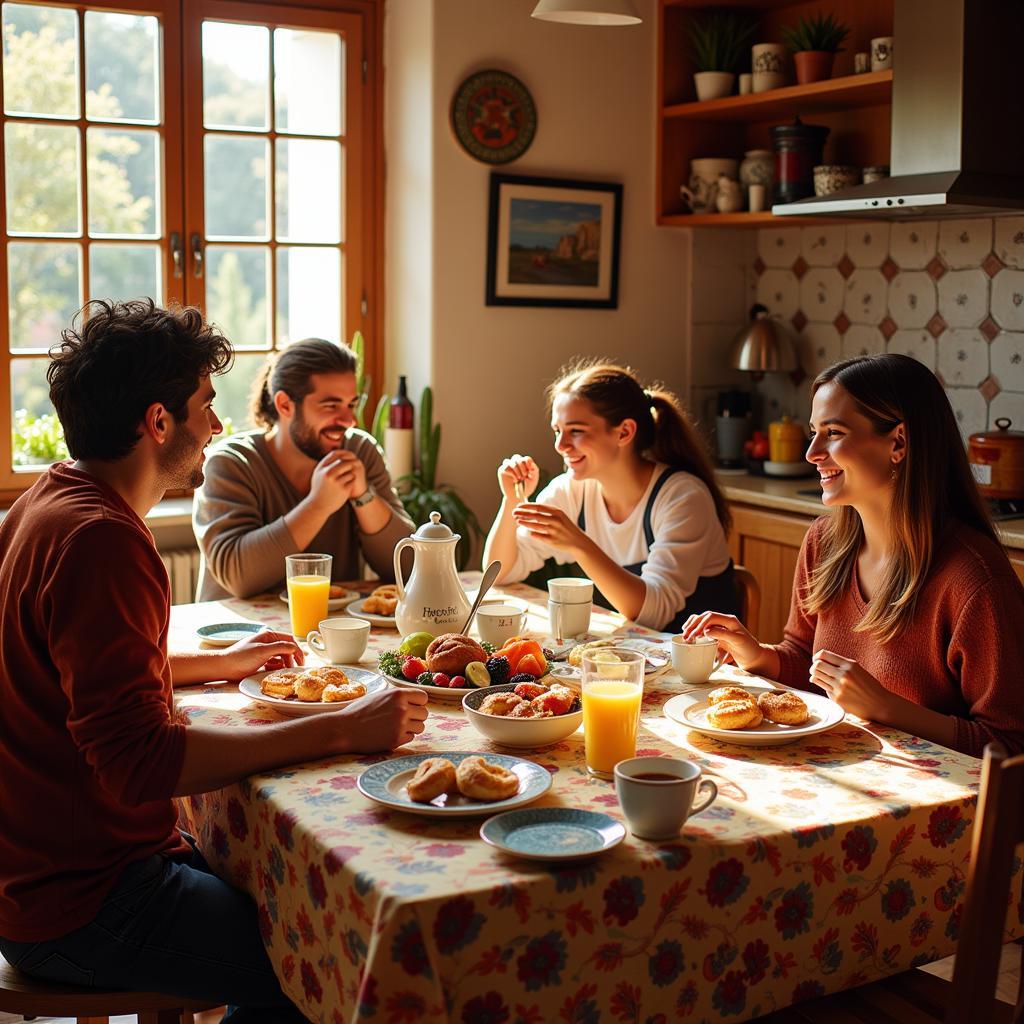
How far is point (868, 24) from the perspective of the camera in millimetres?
3936

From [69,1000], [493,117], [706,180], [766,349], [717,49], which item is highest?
[717,49]

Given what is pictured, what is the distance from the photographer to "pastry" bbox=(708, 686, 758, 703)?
5.82 ft

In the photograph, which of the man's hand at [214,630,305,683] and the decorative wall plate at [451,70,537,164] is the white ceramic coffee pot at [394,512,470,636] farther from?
the decorative wall plate at [451,70,537,164]

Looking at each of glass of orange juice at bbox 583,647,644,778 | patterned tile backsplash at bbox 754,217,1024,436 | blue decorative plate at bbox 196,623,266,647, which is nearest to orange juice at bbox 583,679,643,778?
glass of orange juice at bbox 583,647,644,778

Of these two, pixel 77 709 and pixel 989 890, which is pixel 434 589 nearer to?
pixel 77 709

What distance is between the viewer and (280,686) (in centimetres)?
189

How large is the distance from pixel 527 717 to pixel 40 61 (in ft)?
9.60

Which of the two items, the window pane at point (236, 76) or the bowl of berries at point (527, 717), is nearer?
the bowl of berries at point (527, 717)

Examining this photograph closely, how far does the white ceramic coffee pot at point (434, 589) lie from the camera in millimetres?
2186

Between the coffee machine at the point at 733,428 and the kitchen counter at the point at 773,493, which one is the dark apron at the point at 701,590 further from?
the coffee machine at the point at 733,428

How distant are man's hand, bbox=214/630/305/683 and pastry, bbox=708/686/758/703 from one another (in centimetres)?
69

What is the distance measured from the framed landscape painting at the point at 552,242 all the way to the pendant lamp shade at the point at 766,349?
1.53 feet

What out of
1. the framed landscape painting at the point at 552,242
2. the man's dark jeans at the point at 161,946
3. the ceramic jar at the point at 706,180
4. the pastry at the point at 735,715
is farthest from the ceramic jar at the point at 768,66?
the man's dark jeans at the point at 161,946

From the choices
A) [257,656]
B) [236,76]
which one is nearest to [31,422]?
[236,76]
